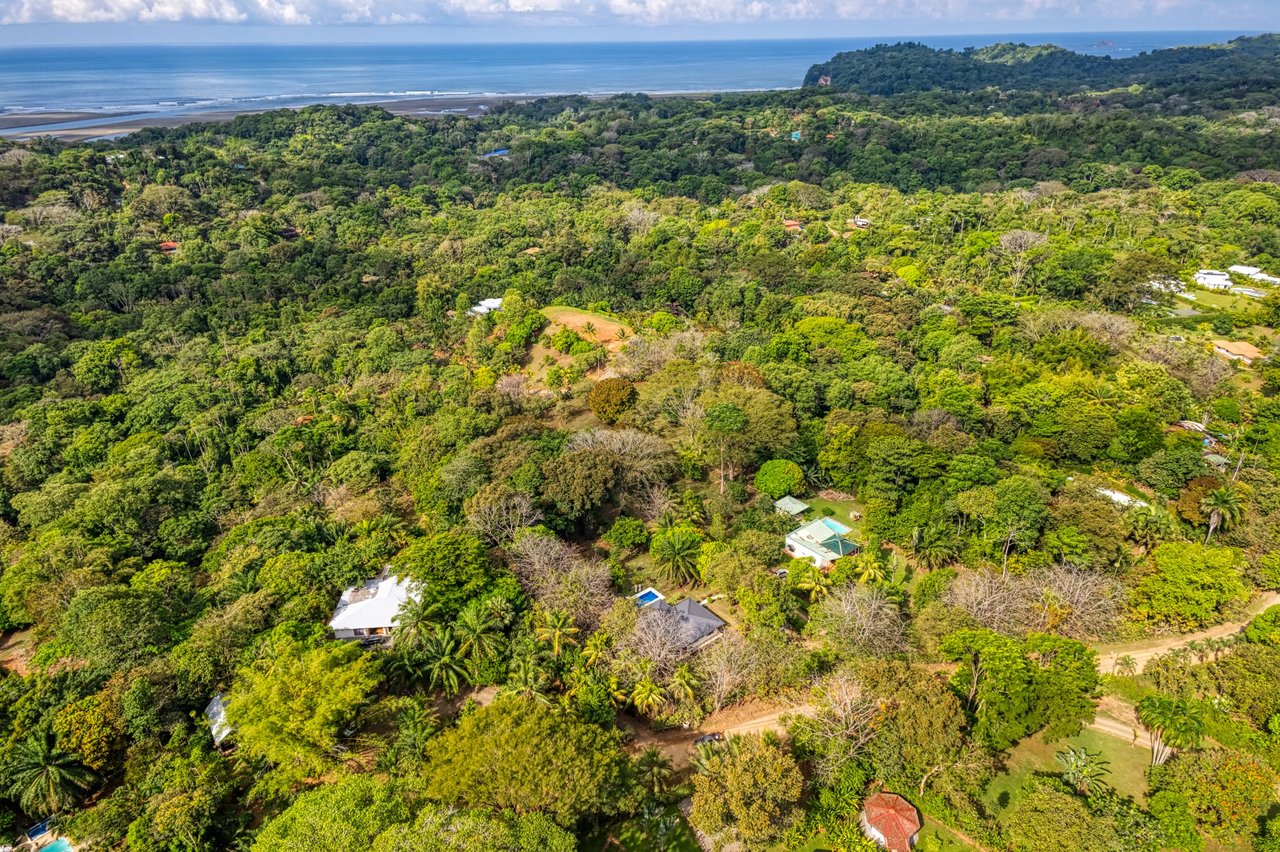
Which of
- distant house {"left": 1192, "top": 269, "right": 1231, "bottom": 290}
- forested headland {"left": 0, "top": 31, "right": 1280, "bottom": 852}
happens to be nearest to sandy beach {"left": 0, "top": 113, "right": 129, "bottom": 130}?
forested headland {"left": 0, "top": 31, "right": 1280, "bottom": 852}

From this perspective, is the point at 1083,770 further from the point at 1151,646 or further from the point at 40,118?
the point at 40,118

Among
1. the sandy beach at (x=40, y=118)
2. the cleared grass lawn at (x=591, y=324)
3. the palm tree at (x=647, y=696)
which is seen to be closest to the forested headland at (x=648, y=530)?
the palm tree at (x=647, y=696)

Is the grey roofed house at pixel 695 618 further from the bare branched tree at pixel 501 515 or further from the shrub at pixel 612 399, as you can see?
the shrub at pixel 612 399

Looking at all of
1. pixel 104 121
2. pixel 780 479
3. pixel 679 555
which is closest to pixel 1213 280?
pixel 780 479

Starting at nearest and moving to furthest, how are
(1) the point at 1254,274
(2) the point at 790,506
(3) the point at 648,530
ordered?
(3) the point at 648,530 < (2) the point at 790,506 < (1) the point at 1254,274

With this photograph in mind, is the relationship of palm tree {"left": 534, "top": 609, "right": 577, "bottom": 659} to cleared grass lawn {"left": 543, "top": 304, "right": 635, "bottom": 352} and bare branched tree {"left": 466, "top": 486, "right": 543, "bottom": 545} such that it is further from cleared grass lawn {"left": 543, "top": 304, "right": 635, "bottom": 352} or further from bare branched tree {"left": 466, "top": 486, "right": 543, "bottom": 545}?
cleared grass lawn {"left": 543, "top": 304, "right": 635, "bottom": 352}

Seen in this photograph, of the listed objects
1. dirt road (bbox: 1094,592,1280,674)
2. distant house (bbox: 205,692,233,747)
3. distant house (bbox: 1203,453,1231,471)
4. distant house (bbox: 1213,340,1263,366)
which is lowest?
distant house (bbox: 205,692,233,747)

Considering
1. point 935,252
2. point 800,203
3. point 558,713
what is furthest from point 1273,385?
point 800,203
